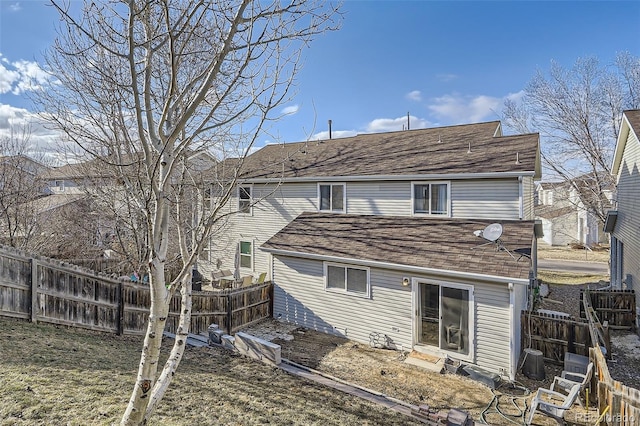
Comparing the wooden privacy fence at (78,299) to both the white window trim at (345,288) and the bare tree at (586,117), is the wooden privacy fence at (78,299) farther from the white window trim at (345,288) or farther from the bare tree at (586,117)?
the bare tree at (586,117)

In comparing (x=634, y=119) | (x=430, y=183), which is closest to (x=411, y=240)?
(x=430, y=183)

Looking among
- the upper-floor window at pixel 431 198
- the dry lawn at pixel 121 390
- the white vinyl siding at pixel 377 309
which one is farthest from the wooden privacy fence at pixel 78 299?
the upper-floor window at pixel 431 198

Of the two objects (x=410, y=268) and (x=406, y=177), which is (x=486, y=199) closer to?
(x=406, y=177)

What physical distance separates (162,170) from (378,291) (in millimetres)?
8112

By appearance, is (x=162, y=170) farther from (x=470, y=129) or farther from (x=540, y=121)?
(x=540, y=121)

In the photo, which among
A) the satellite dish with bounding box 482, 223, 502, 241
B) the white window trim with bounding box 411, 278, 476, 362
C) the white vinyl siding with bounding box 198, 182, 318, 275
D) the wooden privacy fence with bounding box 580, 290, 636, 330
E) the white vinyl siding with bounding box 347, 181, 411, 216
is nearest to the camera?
the white window trim with bounding box 411, 278, 476, 362

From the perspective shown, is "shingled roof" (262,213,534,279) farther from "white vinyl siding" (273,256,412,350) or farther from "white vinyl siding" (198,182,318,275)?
"white vinyl siding" (198,182,318,275)

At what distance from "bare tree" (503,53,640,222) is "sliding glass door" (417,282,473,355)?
729 inches

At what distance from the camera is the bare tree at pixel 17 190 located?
14.0 m

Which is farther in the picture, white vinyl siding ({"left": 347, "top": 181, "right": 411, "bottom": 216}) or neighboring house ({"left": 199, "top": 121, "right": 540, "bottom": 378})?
white vinyl siding ({"left": 347, "top": 181, "right": 411, "bottom": 216})

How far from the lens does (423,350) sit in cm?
967

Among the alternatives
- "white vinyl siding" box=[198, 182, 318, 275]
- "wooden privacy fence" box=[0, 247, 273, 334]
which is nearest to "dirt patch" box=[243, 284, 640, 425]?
→ "wooden privacy fence" box=[0, 247, 273, 334]

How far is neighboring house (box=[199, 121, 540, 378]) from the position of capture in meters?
8.95

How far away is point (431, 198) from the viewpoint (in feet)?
40.7
